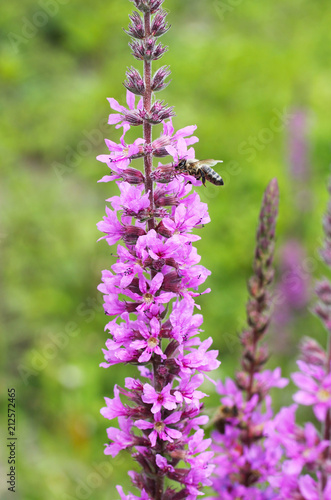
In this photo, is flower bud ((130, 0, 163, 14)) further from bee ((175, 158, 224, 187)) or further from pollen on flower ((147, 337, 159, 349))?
pollen on flower ((147, 337, 159, 349))

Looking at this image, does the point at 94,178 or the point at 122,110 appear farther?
the point at 94,178

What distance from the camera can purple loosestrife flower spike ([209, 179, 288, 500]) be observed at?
3229mm

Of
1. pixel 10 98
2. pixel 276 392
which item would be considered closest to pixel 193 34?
pixel 10 98

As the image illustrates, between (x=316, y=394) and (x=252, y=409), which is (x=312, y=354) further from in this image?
(x=252, y=409)

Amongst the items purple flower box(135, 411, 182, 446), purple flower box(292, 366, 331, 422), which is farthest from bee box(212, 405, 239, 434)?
purple flower box(135, 411, 182, 446)

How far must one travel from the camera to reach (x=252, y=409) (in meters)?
3.37

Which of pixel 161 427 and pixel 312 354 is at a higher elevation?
pixel 312 354

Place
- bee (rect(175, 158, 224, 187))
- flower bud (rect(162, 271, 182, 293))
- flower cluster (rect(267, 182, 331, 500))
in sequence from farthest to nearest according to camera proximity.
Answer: flower cluster (rect(267, 182, 331, 500)) → bee (rect(175, 158, 224, 187)) → flower bud (rect(162, 271, 182, 293))

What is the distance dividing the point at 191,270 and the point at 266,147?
10.2m

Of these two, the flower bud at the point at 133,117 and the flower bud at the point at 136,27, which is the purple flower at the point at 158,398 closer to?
the flower bud at the point at 133,117

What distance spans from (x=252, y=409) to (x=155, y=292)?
1126 millimetres

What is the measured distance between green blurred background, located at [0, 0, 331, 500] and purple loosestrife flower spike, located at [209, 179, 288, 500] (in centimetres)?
275

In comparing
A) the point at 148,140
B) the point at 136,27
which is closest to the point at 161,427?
the point at 148,140

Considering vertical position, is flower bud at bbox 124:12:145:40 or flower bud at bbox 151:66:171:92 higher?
flower bud at bbox 124:12:145:40
